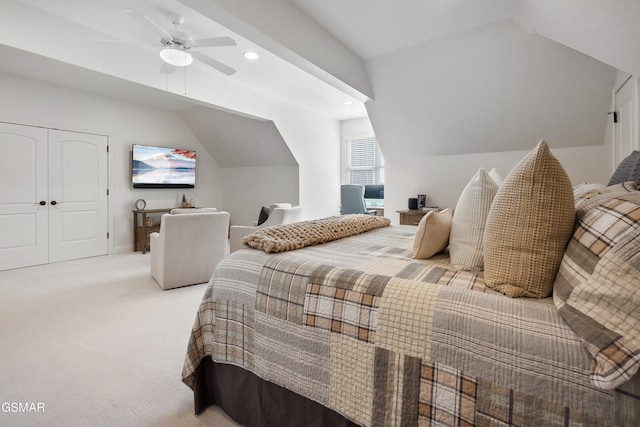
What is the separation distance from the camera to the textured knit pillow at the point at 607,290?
0.60 metres

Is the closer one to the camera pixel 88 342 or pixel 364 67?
pixel 88 342

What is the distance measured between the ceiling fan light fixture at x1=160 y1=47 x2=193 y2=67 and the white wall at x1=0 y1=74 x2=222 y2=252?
2.78m

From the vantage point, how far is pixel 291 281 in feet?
3.92

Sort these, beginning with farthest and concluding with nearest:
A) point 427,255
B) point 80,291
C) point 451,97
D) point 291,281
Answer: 1. point 451,97
2. point 80,291
3. point 427,255
4. point 291,281

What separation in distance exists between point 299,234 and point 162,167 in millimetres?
5095

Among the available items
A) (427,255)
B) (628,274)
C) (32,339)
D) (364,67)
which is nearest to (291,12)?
(364,67)

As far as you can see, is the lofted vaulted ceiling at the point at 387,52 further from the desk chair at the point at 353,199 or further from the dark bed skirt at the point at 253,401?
the dark bed skirt at the point at 253,401

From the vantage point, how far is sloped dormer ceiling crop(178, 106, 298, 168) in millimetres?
5637

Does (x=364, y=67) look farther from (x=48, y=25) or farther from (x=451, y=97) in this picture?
→ (x=48, y=25)

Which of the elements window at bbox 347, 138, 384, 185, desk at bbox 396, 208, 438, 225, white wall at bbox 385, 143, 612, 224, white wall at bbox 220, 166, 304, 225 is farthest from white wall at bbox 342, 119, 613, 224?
white wall at bbox 220, 166, 304, 225

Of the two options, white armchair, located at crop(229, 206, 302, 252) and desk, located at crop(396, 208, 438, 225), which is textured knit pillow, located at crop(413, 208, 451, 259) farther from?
desk, located at crop(396, 208, 438, 225)

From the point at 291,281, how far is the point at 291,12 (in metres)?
2.45

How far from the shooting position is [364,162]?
663cm

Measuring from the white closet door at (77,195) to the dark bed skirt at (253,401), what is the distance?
14.8ft
